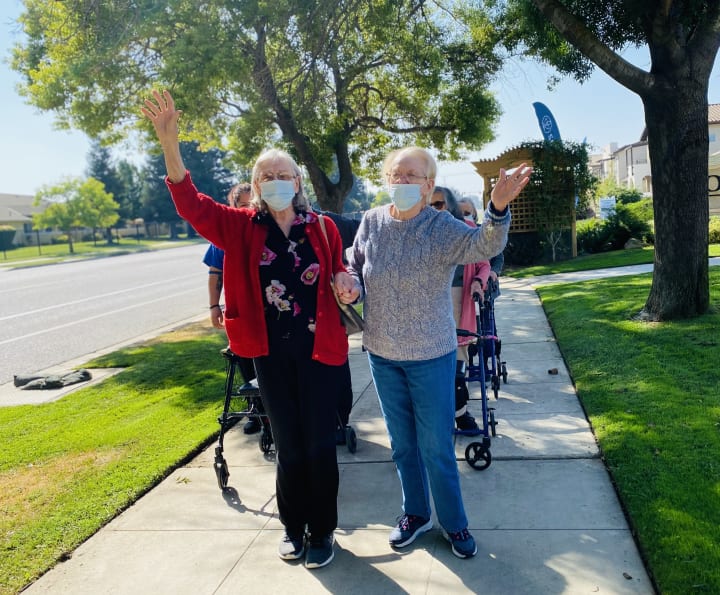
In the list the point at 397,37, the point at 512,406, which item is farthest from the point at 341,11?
the point at 512,406

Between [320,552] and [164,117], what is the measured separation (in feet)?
7.34

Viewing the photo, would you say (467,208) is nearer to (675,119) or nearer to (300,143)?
(675,119)

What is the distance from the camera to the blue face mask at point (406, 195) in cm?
301

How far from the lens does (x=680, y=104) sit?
7.66m

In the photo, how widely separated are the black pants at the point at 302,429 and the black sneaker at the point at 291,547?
4 centimetres

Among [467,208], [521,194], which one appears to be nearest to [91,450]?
[467,208]

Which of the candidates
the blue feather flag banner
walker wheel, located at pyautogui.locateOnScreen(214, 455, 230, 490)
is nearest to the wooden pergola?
the blue feather flag banner

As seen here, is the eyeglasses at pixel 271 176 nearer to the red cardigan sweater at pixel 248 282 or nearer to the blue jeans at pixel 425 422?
the red cardigan sweater at pixel 248 282

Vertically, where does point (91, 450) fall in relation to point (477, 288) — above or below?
below

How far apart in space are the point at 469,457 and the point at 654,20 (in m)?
6.16

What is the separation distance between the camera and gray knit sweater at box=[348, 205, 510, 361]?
121 inches

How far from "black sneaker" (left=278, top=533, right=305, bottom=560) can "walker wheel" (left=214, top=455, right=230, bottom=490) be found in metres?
0.92

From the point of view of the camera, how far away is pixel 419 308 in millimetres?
3096

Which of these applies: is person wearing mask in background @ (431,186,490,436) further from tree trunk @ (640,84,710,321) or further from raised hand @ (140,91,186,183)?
tree trunk @ (640,84,710,321)
